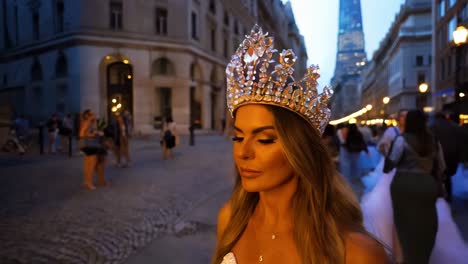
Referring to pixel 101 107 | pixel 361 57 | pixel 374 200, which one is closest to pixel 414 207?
pixel 374 200

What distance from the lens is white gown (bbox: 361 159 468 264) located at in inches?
143

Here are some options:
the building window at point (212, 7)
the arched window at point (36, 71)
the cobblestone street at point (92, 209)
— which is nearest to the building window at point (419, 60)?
the building window at point (212, 7)

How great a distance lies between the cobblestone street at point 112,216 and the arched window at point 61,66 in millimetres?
19716

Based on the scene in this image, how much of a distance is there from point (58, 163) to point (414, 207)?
37.5ft

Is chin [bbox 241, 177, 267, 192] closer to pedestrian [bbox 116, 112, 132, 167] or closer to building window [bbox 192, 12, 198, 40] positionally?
pedestrian [bbox 116, 112, 132, 167]

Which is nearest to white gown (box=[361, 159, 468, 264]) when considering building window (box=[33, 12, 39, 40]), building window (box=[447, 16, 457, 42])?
building window (box=[33, 12, 39, 40])

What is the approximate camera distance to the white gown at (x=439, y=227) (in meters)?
3.64

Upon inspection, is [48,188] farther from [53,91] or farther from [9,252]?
[53,91]

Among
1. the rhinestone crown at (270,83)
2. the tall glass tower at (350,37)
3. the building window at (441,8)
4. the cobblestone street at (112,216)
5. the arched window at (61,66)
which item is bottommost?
the cobblestone street at (112,216)

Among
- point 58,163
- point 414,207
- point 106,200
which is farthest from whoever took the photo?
point 58,163

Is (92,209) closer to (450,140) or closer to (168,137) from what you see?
(450,140)

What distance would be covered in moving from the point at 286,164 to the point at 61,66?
30884mm

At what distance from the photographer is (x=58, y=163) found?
1192cm

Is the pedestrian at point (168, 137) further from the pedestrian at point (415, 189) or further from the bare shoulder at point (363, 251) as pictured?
the bare shoulder at point (363, 251)
